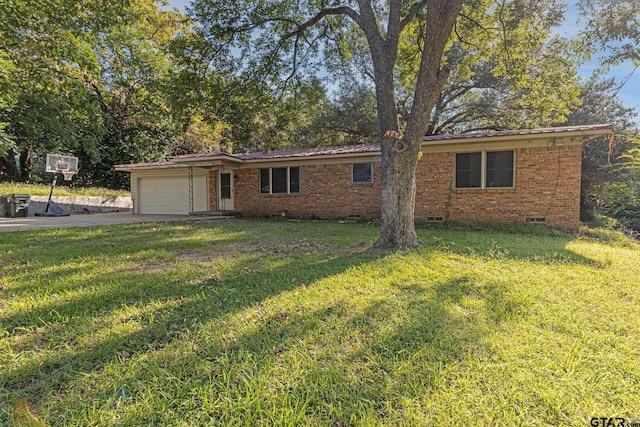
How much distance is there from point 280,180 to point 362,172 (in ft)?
12.1

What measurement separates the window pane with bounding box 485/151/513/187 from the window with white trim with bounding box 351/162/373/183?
3.86 m

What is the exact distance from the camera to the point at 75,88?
24.8 feet

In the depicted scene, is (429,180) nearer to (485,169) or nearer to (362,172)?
(485,169)

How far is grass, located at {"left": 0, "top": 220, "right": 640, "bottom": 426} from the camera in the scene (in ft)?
5.51

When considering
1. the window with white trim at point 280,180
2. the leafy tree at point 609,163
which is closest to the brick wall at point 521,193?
the leafy tree at point 609,163

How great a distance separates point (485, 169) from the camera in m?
9.77

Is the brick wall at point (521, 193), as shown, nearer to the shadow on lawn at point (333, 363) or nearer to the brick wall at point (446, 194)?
the brick wall at point (446, 194)

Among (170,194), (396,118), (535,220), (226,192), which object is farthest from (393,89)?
(170,194)

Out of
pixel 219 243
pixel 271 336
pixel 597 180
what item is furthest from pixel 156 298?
pixel 597 180

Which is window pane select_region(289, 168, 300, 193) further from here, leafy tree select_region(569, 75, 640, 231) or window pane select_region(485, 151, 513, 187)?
leafy tree select_region(569, 75, 640, 231)

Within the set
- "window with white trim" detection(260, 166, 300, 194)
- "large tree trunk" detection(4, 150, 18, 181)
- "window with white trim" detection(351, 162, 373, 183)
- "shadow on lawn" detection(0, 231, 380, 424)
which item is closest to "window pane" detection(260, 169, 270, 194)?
"window with white trim" detection(260, 166, 300, 194)

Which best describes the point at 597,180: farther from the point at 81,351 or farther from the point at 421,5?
the point at 81,351

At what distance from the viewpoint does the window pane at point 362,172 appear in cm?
1152

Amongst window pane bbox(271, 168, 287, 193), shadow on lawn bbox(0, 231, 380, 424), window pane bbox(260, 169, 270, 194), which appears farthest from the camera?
window pane bbox(260, 169, 270, 194)
